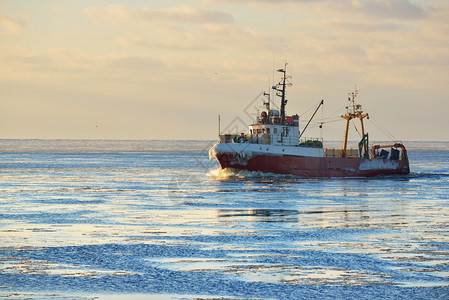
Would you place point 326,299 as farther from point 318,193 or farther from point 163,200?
point 318,193

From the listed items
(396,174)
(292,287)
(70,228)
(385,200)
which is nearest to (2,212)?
(70,228)

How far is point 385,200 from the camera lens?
46.2 meters

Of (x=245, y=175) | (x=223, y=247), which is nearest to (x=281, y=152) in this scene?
(x=245, y=175)

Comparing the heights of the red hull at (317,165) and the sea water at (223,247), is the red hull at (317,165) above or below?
above

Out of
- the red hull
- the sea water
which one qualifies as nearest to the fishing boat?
the red hull

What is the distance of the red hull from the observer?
2717 inches

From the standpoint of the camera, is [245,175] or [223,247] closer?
[223,247]

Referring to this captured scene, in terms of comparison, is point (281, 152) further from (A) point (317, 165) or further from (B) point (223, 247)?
(B) point (223, 247)

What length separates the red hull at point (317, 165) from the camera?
6900 cm

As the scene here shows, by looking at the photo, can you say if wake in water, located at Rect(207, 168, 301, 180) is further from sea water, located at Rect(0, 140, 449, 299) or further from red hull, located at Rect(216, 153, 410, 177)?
sea water, located at Rect(0, 140, 449, 299)

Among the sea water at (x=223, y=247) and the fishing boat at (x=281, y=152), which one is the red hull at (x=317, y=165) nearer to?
the fishing boat at (x=281, y=152)

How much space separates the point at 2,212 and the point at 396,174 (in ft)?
188

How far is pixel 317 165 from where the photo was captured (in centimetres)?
7288

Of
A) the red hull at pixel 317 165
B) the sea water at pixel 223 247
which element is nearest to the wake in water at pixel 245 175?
the red hull at pixel 317 165
